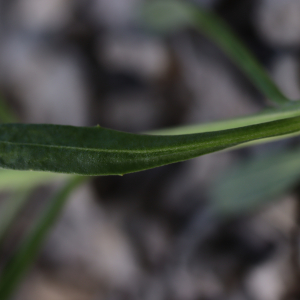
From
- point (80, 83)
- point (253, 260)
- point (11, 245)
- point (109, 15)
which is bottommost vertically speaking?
point (11, 245)

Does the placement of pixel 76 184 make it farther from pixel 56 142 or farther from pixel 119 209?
pixel 119 209

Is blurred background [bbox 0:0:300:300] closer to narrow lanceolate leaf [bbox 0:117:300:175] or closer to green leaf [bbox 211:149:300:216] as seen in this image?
green leaf [bbox 211:149:300:216]

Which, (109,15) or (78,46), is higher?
(109,15)

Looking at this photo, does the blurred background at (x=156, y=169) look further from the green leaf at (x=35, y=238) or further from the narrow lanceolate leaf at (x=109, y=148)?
the narrow lanceolate leaf at (x=109, y=148)

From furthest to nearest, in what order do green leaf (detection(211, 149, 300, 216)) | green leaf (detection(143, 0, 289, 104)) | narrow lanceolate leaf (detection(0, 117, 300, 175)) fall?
green leaf (detection(211, 149, 300, 216)) < green leaf (detection(143, 0, 289, 104)) < narrow lanceolate leaf (detection(0, 117, 300, 175))

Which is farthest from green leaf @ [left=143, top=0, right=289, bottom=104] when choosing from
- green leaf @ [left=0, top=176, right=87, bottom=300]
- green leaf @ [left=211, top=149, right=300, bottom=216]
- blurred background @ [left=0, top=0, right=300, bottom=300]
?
green leaf @ [left=0, top=176, right=87, bottom=300]

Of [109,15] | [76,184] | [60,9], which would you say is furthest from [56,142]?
[60,9]

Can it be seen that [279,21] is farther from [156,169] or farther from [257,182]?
[156,169]
